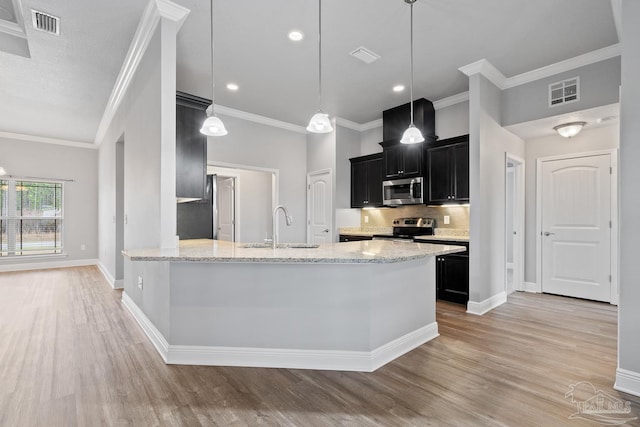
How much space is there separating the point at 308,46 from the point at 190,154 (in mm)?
1662

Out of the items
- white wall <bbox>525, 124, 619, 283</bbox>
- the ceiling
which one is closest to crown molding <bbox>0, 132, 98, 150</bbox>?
the ceiling

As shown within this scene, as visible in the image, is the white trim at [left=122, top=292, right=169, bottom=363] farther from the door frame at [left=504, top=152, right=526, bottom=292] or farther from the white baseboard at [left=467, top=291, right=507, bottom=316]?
the door frame at [left=504, top=152, right=526, bottom=292]

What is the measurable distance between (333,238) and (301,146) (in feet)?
6.26

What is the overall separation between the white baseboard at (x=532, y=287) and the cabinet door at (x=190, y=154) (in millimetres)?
4799

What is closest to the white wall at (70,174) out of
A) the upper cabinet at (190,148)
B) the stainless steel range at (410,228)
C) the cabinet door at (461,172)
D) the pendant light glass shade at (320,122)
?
the upper cabinet at (190,148)

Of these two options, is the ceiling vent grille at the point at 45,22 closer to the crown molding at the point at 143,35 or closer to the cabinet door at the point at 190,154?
the crown molding at the point at 143,35

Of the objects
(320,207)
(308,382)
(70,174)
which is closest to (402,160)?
(320,207)

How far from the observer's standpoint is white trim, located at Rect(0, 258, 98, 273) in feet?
21.2

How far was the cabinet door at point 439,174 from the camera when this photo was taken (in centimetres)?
449

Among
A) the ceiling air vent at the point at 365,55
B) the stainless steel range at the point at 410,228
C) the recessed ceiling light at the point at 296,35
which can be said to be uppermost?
the recessed ceiling light at the point at 296,35

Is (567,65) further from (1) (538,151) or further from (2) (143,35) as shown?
(2) (143,35)

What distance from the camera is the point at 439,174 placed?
4594 millimetres

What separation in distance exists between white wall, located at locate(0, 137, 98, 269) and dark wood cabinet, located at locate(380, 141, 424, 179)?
6.79 m

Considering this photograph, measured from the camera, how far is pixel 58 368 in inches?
94.0
